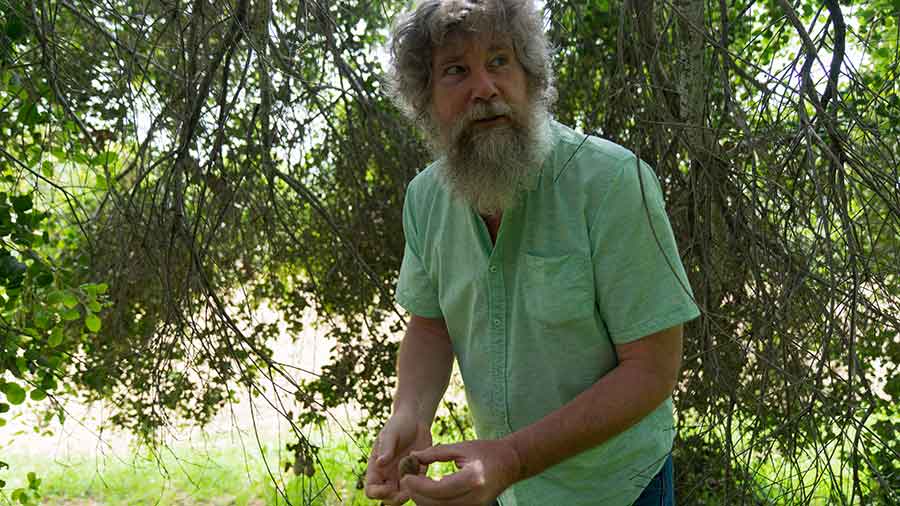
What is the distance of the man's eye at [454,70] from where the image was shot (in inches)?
69.9

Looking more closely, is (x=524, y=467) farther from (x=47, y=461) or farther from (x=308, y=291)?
(x=47, y=461)

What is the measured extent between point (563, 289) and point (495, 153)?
29 centimetres

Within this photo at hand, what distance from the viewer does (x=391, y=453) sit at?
1715mm

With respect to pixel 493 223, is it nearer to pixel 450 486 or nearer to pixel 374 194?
pixel 450 486

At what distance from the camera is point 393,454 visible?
5.66 ft

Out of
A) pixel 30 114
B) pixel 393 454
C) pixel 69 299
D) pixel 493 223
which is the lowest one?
pixel 393 454

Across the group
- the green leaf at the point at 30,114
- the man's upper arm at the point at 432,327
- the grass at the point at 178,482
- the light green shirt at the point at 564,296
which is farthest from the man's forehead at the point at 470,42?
the grass at the point at 178,482

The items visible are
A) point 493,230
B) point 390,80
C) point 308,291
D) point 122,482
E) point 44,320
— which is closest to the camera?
point 493,230

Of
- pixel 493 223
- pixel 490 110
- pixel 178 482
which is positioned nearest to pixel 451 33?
pixel 490 110

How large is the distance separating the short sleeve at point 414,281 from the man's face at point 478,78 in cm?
29

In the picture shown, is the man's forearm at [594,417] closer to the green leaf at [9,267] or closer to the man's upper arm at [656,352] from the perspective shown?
the man's upper arm at [656,352]

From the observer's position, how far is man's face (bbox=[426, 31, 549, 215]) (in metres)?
1.73

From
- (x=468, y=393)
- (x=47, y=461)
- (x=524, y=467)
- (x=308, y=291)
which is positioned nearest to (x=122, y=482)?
(x=47, y=461)

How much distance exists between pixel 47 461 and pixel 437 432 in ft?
7.55
